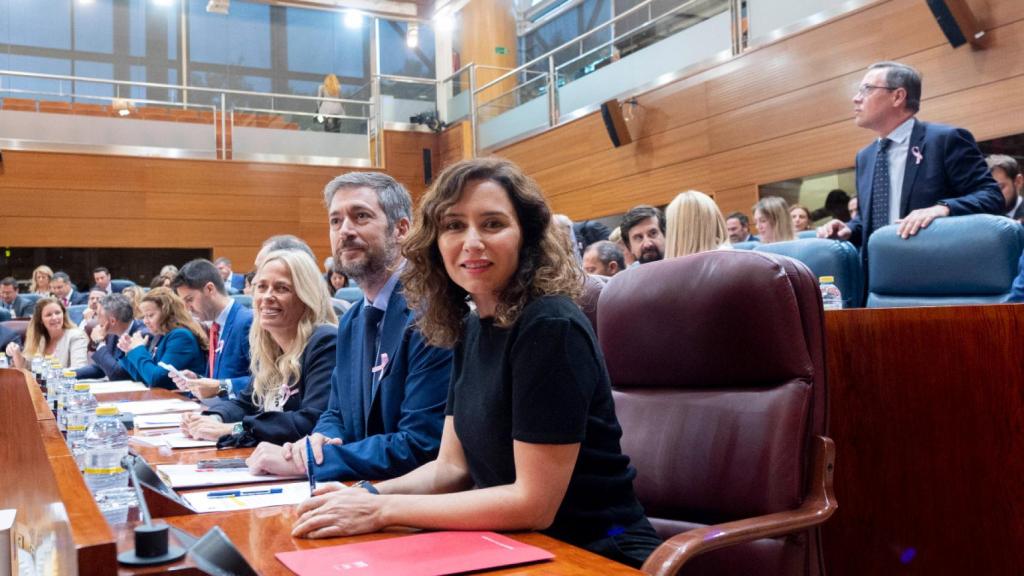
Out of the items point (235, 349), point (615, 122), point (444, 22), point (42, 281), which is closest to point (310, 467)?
point (235, 349)

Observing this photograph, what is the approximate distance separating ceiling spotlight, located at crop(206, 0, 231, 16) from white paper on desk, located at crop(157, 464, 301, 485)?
35.3 feet

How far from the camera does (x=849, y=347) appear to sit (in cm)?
192

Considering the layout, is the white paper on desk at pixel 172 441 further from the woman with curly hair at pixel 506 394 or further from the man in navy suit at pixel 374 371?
the woman with curly hair at pixel 506 394

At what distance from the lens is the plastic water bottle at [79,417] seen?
1.83 metres

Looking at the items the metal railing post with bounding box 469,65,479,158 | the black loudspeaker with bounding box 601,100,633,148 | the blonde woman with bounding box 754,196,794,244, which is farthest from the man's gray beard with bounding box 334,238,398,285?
the metal railing post with bounding box 469,65,479,158

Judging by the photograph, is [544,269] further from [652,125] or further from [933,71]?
[652,125]

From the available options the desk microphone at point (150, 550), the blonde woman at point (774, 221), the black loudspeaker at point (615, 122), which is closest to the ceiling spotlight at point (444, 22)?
the black loudspeaker at point (615, 122)

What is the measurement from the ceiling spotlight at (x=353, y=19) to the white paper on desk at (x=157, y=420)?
10.3 meters

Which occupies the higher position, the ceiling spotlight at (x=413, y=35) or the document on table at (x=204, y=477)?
the ceiling spotlight at (x=413, y=35)

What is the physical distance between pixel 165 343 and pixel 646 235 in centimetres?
251

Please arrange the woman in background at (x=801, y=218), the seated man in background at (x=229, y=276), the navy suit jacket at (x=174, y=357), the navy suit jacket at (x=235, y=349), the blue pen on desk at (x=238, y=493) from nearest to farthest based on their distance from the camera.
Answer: the blue pen on desk at (x=238, y=493) → the navy suit jacket at (x=235, y=349) → the navy suit jacket at (x=174, y=357) → the woman in background at (x=801, y=218) → the seated man in background at (x=229, y=276)

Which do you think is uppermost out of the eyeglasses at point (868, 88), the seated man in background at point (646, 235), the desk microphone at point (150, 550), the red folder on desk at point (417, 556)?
the eyeglasses at point (868, 88)

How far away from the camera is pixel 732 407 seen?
4.91 feet

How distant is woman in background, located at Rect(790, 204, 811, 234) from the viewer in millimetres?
5891
